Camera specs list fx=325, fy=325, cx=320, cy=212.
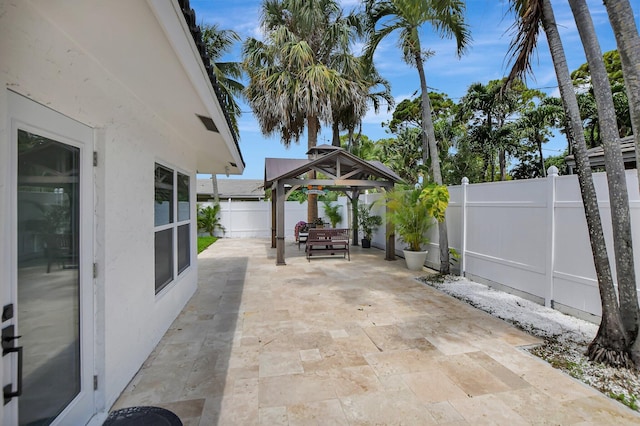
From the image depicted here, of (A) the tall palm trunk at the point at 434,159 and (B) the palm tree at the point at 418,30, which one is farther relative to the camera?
(A) the tall palm trunk at the point at 434,159

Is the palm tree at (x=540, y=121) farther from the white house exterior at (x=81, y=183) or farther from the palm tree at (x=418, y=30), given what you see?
the white house exterior at (x=81, y=183)

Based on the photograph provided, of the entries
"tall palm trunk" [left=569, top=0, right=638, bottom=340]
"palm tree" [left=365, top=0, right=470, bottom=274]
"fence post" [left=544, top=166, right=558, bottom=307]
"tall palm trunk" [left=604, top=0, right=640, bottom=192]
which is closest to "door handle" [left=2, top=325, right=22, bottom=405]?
"tall palm trunk" [left=604, top=0, right=640, bottom=192]

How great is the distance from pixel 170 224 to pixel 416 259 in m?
5.41

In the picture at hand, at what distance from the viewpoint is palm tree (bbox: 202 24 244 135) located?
15.5 m

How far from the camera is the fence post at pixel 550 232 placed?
459 centimetres

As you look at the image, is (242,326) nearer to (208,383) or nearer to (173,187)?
(208,383)

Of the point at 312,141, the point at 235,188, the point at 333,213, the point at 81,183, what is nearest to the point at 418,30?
the point at 312,141

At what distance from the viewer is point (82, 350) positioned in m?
2.17

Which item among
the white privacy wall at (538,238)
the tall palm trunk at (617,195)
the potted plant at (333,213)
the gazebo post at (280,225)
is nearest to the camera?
the tall palm trunk at (617,195)

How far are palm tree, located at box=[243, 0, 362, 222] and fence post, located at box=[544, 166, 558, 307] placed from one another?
27.5ft

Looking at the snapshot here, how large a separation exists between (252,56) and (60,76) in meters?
12.1

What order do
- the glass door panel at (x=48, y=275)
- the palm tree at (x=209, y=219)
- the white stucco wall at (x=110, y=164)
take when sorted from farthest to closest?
the palm tree at (x=209, y=219) < the glass door panel at (x=48, y=275) < the white stucco wall at (x=110, y=164)

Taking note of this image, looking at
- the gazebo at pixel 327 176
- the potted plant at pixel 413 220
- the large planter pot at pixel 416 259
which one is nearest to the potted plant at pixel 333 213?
the gazebo at pixel 327 176

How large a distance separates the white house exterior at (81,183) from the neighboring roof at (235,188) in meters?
19.8
